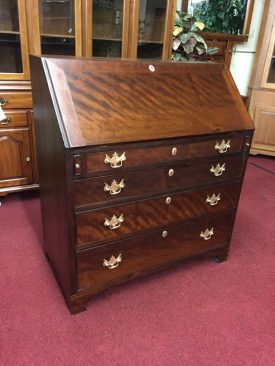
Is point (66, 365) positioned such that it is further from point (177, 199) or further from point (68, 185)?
point (177, 199)

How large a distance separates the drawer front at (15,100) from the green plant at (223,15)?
2210 millimetres

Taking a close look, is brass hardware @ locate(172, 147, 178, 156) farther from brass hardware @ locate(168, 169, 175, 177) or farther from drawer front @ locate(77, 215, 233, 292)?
drawer front @ locate(77, 215, 233, 292)

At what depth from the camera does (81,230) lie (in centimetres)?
136

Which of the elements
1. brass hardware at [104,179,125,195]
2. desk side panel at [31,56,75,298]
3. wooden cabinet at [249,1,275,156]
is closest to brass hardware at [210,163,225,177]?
brass hardware at [104,179,125,195]

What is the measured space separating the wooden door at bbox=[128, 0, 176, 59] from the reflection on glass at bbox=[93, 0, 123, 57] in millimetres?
113

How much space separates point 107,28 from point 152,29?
0.40m

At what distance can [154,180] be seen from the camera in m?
1.46

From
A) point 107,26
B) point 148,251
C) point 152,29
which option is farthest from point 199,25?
point 148,251

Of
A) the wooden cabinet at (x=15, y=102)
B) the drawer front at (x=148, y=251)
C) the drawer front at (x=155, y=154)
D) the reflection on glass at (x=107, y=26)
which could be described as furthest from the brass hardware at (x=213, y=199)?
the reflection on glass at (x=107, y=26)

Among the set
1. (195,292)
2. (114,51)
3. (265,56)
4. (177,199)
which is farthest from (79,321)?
(265,56)

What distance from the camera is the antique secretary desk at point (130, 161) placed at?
1255 mm

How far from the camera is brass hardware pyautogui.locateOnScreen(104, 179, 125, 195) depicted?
1339 mm

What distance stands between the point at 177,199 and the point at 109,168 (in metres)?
0.45

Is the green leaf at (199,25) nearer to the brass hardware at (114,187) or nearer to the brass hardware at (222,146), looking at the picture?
the brass hardware at (222,146)
